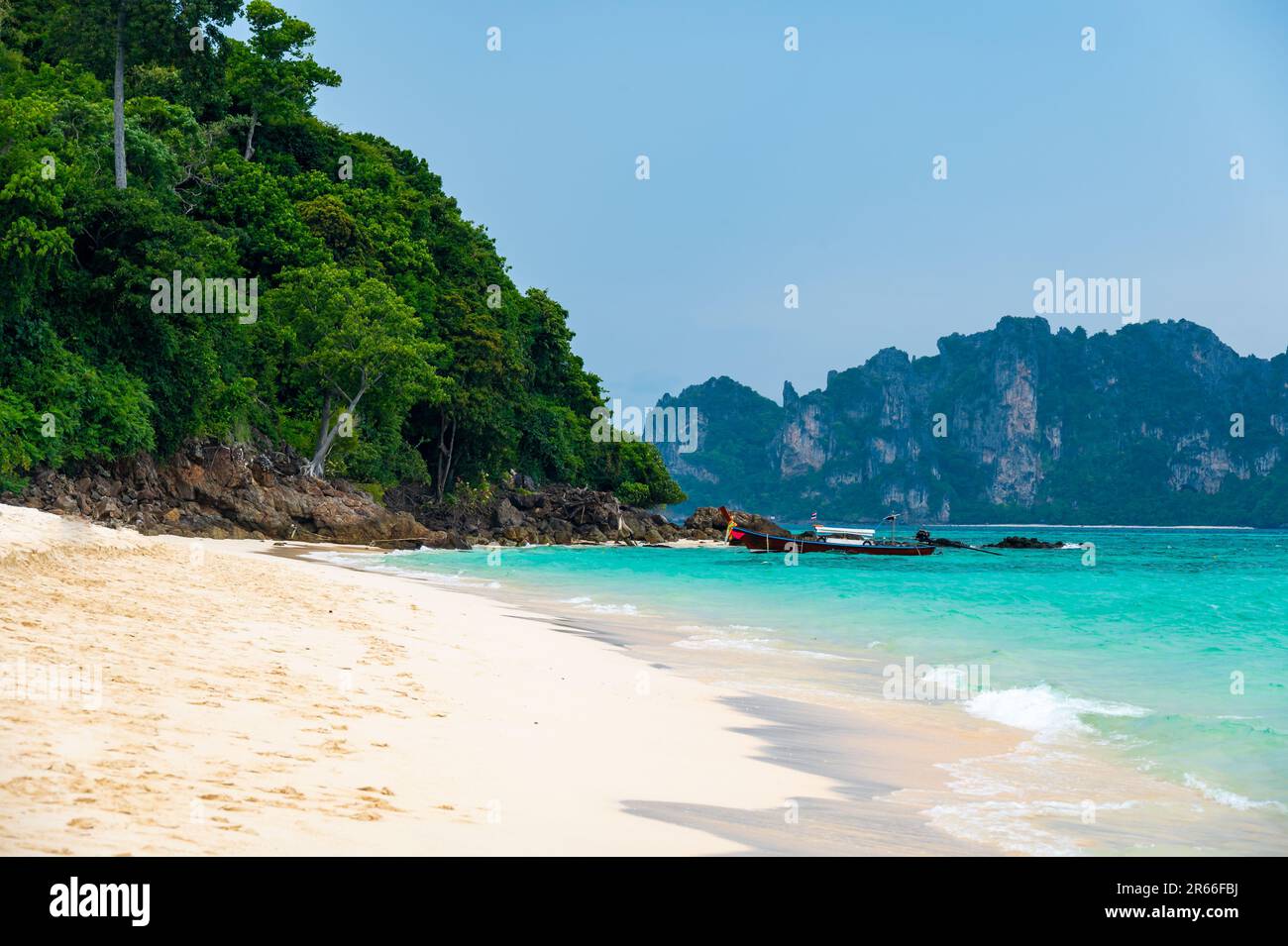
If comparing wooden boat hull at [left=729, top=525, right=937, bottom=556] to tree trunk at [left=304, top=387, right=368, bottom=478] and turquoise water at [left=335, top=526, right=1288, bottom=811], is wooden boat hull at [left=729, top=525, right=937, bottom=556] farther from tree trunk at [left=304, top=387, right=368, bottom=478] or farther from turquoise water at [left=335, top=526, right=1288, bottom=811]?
tree trunk at [left=304, top=387, right=368, bottom=478]

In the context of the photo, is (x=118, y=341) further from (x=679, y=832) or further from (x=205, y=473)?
(x=679, y=832)

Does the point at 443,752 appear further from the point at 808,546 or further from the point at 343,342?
the point at 808,546

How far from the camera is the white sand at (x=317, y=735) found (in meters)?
4.72

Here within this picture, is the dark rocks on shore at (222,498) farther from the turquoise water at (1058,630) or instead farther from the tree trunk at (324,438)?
the turquoise water at (1058,630)

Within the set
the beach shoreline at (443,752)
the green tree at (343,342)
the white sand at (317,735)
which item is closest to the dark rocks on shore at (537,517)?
the green tree at (343,342)

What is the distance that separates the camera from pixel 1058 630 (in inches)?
854

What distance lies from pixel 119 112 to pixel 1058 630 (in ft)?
127

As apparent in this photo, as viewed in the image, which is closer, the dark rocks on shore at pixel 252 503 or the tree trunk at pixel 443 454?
the dark rocks on shore at pixel 252 503

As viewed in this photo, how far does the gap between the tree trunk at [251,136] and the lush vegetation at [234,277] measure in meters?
0.19

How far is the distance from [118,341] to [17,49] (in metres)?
32.0

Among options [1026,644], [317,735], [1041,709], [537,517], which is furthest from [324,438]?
[317,735]

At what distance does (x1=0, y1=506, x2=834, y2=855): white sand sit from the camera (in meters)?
4.72

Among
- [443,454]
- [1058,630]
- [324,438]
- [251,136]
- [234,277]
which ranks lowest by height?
[1058,630]

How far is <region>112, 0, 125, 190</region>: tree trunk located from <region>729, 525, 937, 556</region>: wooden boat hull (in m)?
40.3
